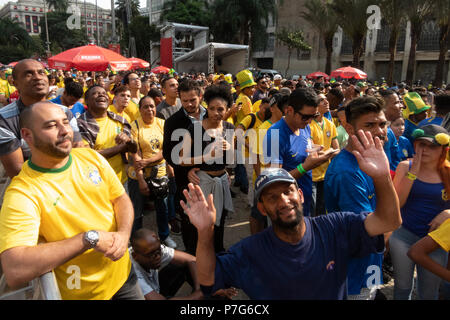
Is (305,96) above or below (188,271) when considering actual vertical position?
above

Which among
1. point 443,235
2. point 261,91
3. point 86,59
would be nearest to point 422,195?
point 443,235

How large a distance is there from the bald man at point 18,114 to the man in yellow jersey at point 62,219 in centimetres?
80

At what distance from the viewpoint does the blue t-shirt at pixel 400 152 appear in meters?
3.83

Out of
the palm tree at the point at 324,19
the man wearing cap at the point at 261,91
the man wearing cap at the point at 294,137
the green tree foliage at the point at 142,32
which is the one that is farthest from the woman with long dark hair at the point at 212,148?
the green tree foliage at the point at 142,32

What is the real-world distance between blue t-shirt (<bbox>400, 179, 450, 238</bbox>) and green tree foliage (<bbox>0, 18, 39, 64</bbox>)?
56689 millimetres

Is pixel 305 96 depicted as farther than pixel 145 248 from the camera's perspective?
Yes

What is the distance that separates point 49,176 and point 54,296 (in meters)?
0.70

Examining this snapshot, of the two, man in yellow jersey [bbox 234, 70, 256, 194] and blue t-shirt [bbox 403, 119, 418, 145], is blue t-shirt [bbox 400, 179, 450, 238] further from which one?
man in yellow jersey [bbox 234, 70, 256, 194]

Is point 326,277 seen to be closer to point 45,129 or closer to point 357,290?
point 357,290

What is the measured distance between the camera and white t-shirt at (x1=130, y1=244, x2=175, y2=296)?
2.65m

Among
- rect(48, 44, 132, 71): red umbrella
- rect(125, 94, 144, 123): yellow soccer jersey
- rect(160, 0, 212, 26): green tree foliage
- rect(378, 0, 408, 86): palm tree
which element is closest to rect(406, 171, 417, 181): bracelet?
rect(125, 94, 144, 123): yellow soccer jersey

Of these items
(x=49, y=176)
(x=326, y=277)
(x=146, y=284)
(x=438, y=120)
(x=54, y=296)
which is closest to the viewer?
(x=54, y=296)

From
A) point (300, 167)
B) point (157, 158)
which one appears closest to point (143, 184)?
point (157, 158)

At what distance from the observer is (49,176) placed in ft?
6.42
